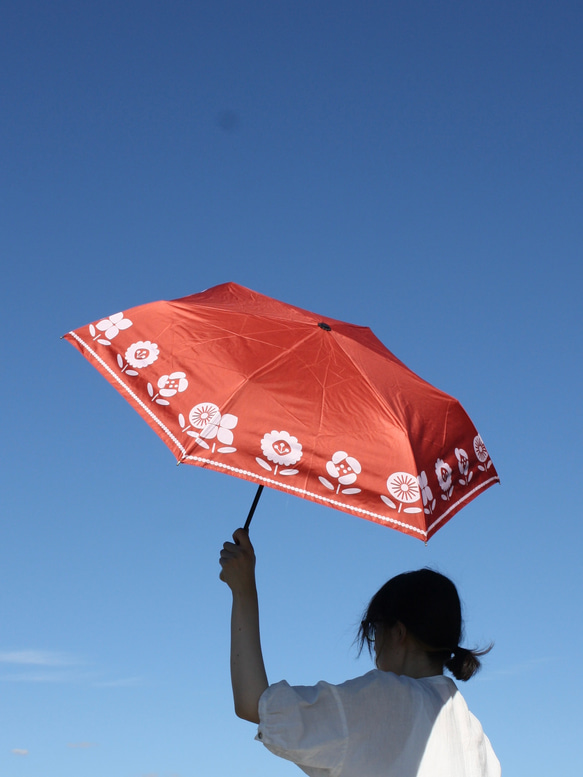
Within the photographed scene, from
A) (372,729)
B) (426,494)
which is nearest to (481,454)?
(426,494)

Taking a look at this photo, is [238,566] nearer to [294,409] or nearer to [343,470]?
[343,470]

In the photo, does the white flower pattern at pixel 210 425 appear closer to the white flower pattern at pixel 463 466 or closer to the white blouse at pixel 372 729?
the white blouse at pixel 372 729

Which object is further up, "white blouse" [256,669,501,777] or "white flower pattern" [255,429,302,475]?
"white flower pattern" [255,429,302,475]

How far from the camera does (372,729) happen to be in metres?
3.10

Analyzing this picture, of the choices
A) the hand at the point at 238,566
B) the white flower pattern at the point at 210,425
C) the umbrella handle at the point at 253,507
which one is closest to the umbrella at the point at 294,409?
the white flower pattern at the point at 210,425

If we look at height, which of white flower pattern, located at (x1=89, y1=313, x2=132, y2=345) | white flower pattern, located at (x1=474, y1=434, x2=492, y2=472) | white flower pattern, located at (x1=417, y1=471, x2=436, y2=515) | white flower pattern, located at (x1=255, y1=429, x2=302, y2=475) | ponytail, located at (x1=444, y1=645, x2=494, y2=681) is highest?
white flower pattern, located at (x1=474, y1=434, x2=492, y2=472)

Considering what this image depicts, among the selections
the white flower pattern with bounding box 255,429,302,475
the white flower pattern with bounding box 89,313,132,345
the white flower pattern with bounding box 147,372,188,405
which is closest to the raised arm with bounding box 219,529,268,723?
the white flower pattern with bounding box 255,429,302,475

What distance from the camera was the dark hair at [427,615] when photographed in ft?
11.6

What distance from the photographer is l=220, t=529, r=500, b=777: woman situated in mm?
3016

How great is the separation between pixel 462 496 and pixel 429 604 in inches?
46.7

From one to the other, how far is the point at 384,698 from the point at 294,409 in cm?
138

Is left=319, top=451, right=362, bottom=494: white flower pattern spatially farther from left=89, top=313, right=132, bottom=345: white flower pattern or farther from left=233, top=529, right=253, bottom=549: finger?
left=89, top=313, right=132, bottom=345: white flower pattern

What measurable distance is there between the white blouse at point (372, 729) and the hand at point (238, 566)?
45cm

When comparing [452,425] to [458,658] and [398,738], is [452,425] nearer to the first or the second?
[458,658]
